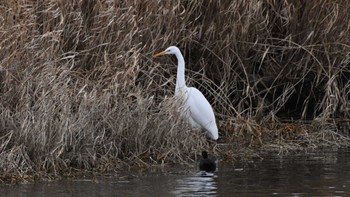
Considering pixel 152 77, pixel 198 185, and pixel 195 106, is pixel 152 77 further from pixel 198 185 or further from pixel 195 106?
pixel 198 185

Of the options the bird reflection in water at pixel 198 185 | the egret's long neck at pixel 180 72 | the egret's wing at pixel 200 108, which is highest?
the egret's long neck at pixel 180 72

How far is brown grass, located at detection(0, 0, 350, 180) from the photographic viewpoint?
10000 millimetres

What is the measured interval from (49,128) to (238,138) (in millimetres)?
2930

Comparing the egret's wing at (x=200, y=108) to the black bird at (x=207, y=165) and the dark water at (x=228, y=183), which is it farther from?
the black bird at (x=207, y=165)

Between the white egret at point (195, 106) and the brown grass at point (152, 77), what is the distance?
0.75 ft

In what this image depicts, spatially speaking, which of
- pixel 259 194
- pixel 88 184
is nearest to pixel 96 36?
pixel 88 184

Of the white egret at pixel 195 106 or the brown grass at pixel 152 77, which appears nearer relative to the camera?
the brown grass at pixel 152 77

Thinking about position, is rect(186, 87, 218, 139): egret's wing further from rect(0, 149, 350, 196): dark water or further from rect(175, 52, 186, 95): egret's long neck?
rect(0, 149, 350, 196): dark water

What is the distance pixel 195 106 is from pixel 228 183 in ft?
7.92

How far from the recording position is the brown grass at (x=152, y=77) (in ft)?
32.8

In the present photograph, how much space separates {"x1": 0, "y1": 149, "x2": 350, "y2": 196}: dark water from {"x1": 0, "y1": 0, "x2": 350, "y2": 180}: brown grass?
0.39 metres

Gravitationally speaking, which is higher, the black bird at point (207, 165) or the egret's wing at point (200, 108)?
the egret's wing at point (200, 108)

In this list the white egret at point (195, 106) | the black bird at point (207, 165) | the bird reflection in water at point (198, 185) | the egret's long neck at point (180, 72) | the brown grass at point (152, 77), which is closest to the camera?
the bird reflection in water at point (198, 185)

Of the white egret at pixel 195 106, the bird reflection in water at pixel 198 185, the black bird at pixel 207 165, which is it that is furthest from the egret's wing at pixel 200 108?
the bird reflection in water at pixel 198 185
